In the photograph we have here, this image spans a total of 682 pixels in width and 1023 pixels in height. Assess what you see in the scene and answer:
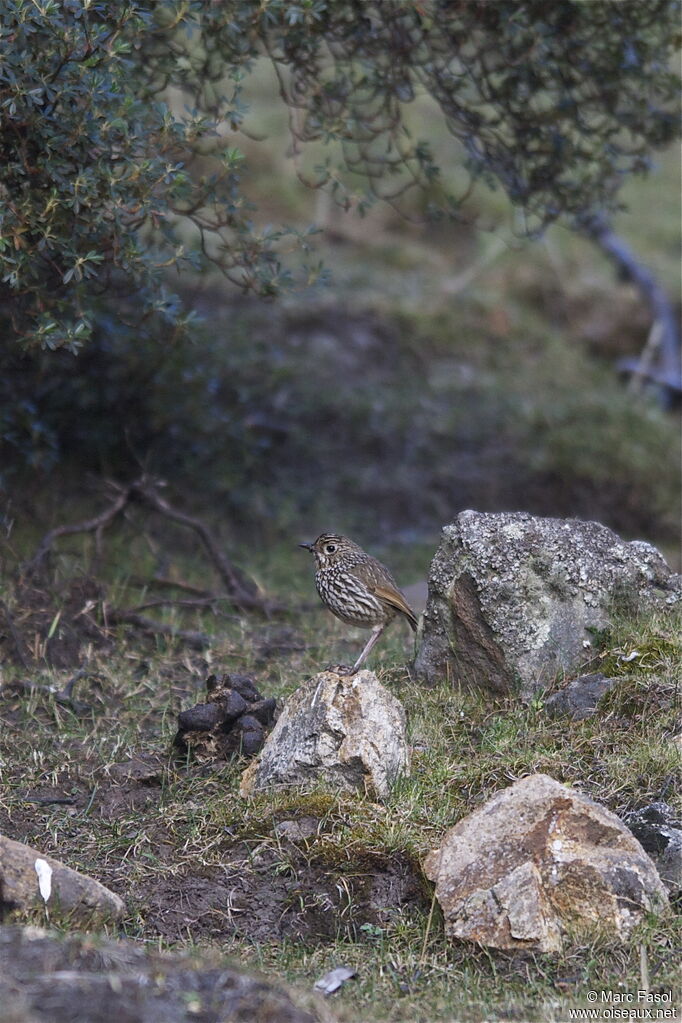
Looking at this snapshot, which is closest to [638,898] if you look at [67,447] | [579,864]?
[579,864]

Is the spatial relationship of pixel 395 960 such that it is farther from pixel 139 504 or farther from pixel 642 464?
pixel 642 464

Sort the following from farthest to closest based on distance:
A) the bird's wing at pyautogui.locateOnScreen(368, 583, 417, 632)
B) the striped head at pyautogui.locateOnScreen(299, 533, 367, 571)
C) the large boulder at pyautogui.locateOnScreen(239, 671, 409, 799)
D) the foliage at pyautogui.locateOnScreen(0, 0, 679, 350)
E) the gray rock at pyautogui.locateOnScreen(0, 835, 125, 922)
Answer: the striped head at pyautogui.locateOnScreen(299, 533, 367, 571) → the bird's wing at pyautogui.locateOnScreen(368, 583, 417, 632) → the foliage at pyautogui.locateOnScreen(0, 0, 679, 350) → the large boulder at pyautogui.locateOnScreen(239, 671, 409, 799) → the gray rock at pyautogui.locateOnScreen(0, 835, 125, 922)

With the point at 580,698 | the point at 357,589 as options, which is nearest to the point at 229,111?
the point at 357,589

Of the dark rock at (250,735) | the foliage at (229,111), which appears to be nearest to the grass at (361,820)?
the dark rock at (250,735)

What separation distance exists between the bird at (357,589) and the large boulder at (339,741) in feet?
1.78

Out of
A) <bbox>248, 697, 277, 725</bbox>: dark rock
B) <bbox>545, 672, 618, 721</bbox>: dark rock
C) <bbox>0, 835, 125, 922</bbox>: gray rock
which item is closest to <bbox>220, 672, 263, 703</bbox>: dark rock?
<bbox>248, 697, 277, 725</bbox>: dark rock

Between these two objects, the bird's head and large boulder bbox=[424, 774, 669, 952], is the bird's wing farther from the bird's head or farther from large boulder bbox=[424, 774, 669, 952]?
large boulder bbox=[424, 774, 669, 952]

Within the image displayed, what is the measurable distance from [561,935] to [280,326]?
25.7 ft

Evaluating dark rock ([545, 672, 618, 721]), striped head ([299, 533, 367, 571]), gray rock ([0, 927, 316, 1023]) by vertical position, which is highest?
striped head ([299, 533, 367, 571])

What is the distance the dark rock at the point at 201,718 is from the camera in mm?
5477

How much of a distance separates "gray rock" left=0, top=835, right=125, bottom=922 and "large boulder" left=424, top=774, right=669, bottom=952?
3.99ft

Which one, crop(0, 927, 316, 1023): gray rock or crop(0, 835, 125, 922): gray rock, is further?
crop(0, 835, 125, 922): gray rock

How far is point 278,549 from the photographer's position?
9.27 metres

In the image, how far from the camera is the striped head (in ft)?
19.6
